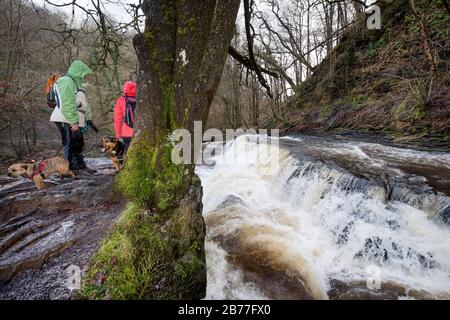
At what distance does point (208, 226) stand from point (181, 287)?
7.60 feet

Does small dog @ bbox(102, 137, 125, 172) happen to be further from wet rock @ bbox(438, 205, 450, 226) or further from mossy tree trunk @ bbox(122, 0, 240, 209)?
wet rock @ bbox(438, 205, 450, 226)

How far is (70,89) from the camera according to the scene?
4.27 metres

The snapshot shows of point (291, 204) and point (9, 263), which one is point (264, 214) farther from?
point (9, 263)

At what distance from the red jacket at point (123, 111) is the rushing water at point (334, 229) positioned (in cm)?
224

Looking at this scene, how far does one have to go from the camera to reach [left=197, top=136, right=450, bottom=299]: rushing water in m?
3.18

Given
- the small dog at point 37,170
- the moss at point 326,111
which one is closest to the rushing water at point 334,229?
the small dog at point 37,170

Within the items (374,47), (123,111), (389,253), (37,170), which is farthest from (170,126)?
(374,47)

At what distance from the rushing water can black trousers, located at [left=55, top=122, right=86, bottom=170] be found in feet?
9.33

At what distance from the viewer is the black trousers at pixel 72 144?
15.1ft

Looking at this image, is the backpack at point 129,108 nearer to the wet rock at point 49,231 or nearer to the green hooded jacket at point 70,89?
the green hooded jacket at point 70,89

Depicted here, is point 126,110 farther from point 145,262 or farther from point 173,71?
point 145,262

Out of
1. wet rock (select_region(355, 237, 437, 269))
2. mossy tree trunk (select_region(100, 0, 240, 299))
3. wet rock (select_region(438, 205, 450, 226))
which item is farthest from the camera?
wet rock (select_region(438, 205, 450, 226))

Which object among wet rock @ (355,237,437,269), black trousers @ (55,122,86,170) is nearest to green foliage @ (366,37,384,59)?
wet rock @ (355,237,437,269)

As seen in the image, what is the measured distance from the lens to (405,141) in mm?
7312
